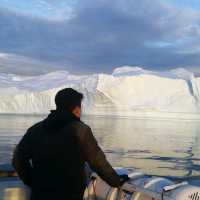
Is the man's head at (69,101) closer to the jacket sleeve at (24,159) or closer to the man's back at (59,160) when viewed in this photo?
the man's back at (59,160)

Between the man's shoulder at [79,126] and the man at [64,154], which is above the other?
the man's shoulder at [79,126]

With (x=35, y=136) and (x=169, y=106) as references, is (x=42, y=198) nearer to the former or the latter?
(x=35, y=136)

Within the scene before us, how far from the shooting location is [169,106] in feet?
195

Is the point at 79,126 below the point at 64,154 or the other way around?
the other way around

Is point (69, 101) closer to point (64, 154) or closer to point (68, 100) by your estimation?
point (68, 100)

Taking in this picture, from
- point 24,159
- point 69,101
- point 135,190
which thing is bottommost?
point 135,190

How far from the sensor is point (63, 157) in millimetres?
1830

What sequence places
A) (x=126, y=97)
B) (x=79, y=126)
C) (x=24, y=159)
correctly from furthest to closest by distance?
(x=126, y=97)
(x=24, y=159)
(x=79, y=126)

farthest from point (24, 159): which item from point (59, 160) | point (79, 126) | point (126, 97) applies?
point (126, 97)

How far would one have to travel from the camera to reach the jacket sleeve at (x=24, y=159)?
193 cm

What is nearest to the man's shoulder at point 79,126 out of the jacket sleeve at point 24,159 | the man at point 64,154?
the man at point 64,154

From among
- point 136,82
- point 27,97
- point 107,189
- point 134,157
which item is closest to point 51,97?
point 27,97

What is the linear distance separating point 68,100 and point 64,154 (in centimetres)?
24

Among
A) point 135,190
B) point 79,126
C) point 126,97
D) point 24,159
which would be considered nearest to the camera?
point 79,126
